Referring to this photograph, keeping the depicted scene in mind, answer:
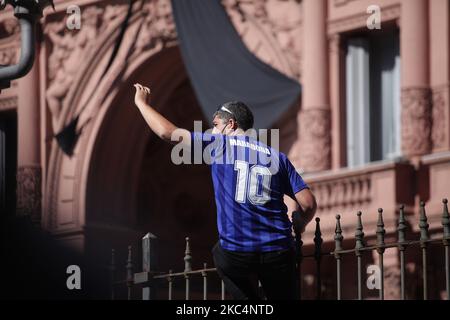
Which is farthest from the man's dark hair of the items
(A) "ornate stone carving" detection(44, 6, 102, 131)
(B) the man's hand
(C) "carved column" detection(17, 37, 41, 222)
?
(C) "carved column" detection(17, 37, 41, 222)

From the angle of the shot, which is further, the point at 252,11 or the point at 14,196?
the point at 14,196

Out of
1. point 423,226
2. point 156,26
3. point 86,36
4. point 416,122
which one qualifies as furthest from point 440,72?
point 423,226

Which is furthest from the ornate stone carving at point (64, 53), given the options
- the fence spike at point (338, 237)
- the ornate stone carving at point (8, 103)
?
the fence spike at point (338, 237)

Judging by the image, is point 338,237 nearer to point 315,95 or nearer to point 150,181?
point 315,95

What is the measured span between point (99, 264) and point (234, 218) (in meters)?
15.0

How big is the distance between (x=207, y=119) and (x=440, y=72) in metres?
3.87

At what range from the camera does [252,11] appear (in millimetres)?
24594

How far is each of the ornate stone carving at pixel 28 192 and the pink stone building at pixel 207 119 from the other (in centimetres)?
2

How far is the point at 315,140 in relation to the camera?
2334cm

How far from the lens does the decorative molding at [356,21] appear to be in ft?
75.2

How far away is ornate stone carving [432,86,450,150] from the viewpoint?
72.6ft

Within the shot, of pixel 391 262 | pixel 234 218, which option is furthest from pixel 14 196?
pixel 234 218

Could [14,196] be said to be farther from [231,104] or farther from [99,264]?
[231,104]
